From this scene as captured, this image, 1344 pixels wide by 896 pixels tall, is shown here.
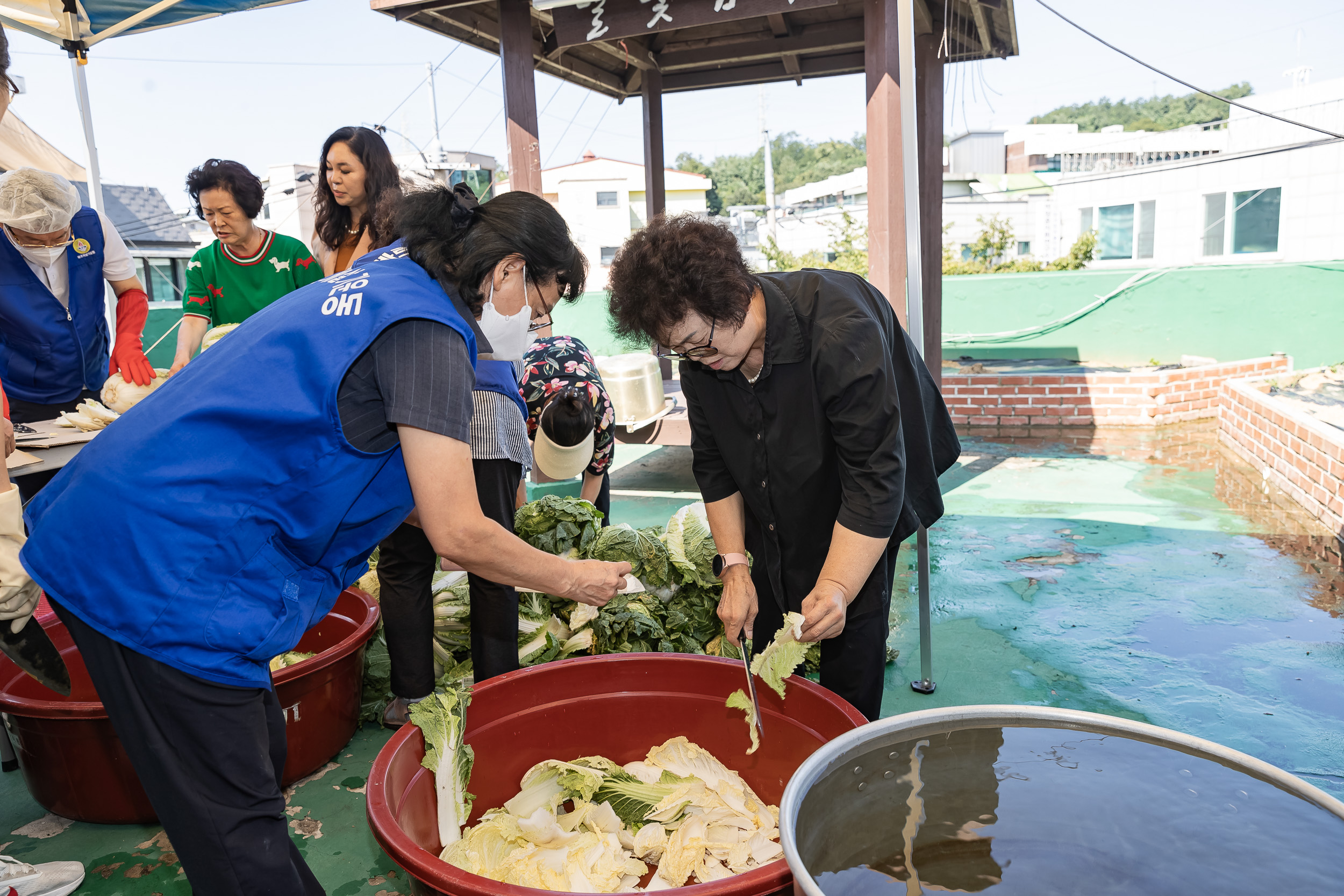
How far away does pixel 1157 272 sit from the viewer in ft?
37.2

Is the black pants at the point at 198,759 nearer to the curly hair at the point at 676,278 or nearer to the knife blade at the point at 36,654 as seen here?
the knife blade at the point at 36,654

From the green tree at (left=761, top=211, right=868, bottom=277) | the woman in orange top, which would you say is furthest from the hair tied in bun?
the green tree at (left=761, top=211, right=868, bottom=277)

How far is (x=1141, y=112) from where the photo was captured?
300ft

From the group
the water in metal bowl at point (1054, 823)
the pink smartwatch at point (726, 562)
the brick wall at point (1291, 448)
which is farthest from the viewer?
the brick wall at point (1291, 448)

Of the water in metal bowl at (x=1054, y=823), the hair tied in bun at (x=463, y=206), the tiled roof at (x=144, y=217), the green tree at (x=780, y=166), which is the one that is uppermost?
the green tree at (x=780, y=166)

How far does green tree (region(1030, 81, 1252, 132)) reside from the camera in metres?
81.8

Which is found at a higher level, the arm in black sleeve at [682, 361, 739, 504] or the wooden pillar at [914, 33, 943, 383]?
the wooden pillar at [914, 33, 943, 383]

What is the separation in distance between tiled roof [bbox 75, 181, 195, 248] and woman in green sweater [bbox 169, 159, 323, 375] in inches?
940

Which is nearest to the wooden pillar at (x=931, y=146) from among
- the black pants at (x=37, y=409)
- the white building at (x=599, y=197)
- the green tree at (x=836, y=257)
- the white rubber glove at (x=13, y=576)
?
the black pants at (x=37, y=409)

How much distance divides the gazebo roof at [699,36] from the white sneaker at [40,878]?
16.8 ft

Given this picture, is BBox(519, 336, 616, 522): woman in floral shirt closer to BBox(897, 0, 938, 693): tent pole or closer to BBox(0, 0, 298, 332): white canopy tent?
BBox(897, 0, 938, 693): tent pole

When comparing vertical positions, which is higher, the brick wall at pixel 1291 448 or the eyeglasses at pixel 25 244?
the eyeglasses at pixel 25 244

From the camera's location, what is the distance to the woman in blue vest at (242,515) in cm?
145

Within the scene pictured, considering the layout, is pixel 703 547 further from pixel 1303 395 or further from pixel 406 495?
pixel 1303 395
